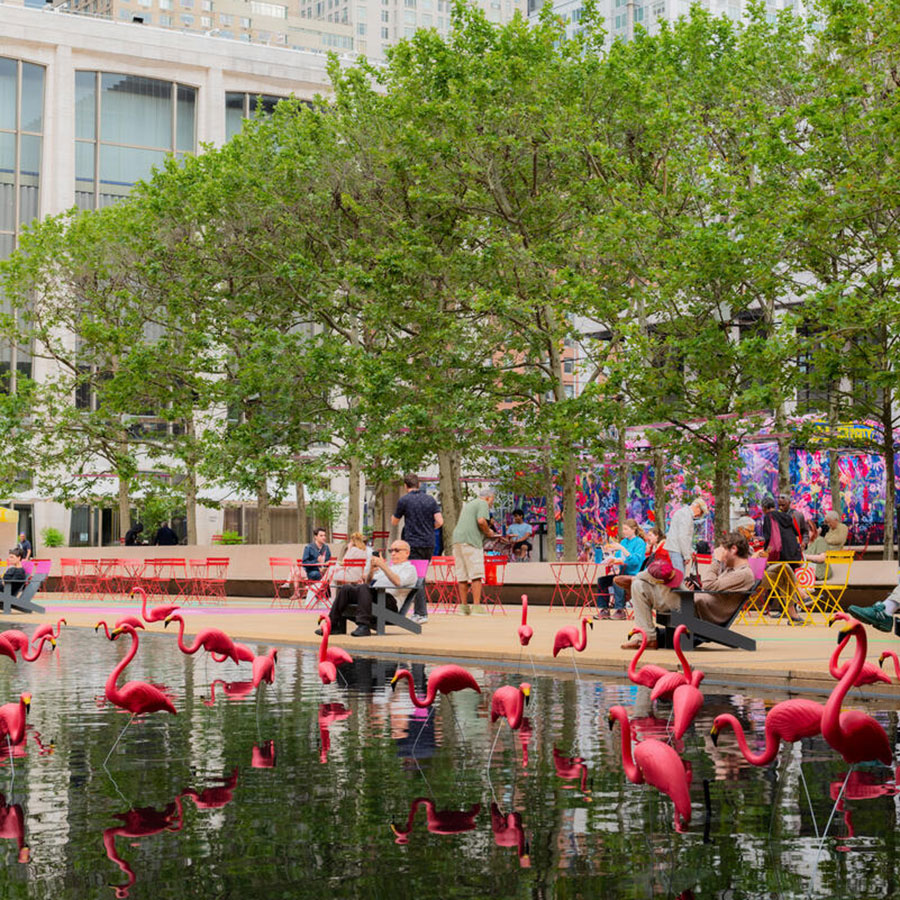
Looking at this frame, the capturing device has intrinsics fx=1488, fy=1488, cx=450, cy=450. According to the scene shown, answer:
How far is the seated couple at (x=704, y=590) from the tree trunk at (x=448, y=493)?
60.6ft

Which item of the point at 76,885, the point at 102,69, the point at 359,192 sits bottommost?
the point at 76,885

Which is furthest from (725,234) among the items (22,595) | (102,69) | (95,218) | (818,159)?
(102,69)

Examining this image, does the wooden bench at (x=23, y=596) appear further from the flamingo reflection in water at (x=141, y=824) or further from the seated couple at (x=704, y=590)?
the flamingo reflection in water at (x=141, y=824)

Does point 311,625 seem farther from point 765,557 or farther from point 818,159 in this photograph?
point 818,159

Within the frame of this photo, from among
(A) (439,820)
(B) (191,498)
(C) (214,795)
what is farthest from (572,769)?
(B) (191,498)

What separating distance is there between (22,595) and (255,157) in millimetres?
13784

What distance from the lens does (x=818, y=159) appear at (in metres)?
26.2

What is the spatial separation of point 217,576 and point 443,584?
1150 centimetres

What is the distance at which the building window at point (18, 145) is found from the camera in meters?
63.8

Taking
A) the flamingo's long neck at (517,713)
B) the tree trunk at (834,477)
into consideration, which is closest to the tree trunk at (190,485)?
the tree trunk at (834,477)

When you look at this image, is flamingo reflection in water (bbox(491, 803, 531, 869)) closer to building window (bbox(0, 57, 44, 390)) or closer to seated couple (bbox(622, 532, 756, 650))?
seated couple (bbox(622, 532, 756, 650))

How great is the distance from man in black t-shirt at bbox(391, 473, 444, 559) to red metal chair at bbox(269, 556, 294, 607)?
884 centimetres

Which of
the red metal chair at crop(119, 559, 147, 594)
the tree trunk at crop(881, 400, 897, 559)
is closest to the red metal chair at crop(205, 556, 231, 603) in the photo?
the red metal chair at crop(119, 559, 147, 594)

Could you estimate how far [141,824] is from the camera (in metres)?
6.58
